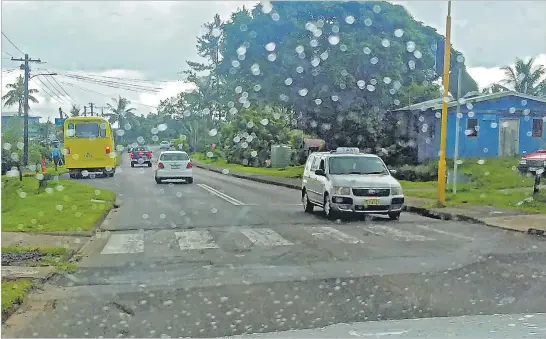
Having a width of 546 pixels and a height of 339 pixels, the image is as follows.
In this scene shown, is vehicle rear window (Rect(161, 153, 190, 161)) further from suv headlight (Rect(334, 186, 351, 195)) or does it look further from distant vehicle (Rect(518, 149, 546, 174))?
suv headlight (Rect(334, 186, 351, 195))

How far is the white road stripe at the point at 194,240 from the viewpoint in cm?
966

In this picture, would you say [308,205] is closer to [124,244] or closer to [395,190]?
[395,190]

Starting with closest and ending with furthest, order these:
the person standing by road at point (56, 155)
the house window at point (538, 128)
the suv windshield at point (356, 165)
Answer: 1. the suv windshield at point (356, 165)
2. the house window at point (538, 128)
3. the person standing by road at point (56, 155)

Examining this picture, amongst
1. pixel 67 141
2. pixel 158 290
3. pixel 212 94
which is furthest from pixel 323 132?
pixel 158 290

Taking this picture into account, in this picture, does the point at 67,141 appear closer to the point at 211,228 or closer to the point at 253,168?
the point at 253,168

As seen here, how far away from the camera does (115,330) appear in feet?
17.2

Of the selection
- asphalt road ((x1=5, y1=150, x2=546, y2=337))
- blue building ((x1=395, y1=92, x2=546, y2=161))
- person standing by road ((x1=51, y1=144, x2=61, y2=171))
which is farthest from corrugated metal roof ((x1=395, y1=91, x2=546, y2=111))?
person standing by road ((x1=51, y1=144, x2=61, y2=171))

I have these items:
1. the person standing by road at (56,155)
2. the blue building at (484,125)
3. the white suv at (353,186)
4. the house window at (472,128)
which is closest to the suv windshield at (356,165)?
the white suv at (353,186)

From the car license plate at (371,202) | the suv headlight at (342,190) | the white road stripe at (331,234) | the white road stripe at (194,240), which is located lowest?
the white road stripe at (194,240)

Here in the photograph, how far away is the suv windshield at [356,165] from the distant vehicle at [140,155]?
1241 inches

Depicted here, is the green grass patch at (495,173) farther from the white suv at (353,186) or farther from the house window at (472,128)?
the white suv at (353,186)

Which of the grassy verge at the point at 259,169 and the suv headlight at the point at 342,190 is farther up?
the suv headlight at the point at 342,190

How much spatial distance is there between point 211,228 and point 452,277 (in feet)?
18.3

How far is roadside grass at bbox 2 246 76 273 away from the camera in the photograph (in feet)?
26.5
